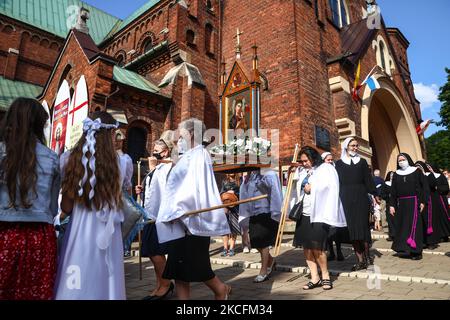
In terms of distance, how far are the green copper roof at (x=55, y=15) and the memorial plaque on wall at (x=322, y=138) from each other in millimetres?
18191

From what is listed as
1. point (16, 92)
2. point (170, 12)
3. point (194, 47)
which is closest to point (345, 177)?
point (194, 47)

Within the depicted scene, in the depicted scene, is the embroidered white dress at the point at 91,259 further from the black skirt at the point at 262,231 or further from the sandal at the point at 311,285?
the black skirt at the point at 262,231

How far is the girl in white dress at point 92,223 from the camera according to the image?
85.9 inches

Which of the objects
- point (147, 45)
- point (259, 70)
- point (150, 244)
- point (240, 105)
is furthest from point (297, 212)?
point (147, 45)

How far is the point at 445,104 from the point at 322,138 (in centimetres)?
1922

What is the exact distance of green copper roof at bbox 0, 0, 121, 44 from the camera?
66.0ft

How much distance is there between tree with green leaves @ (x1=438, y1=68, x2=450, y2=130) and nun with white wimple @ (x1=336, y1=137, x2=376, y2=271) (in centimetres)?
2408

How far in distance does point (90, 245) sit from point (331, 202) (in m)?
2.97

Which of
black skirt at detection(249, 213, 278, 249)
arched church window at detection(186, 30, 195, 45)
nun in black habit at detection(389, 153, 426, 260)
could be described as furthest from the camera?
arched church window at detection(186, 30, 195, 45)

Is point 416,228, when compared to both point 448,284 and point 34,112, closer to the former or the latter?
point 448,284

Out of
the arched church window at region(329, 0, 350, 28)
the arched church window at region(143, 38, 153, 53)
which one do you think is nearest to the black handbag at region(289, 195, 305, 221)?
the arched church window at region(143, 38, 153, 53)

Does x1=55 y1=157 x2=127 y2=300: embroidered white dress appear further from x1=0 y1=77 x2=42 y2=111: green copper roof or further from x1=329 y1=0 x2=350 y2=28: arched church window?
x1=329 y1=0 x2=350 y2=28: arched church window

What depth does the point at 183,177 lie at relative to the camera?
295 cm

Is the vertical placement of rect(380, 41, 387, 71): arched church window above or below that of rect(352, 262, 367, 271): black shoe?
above
